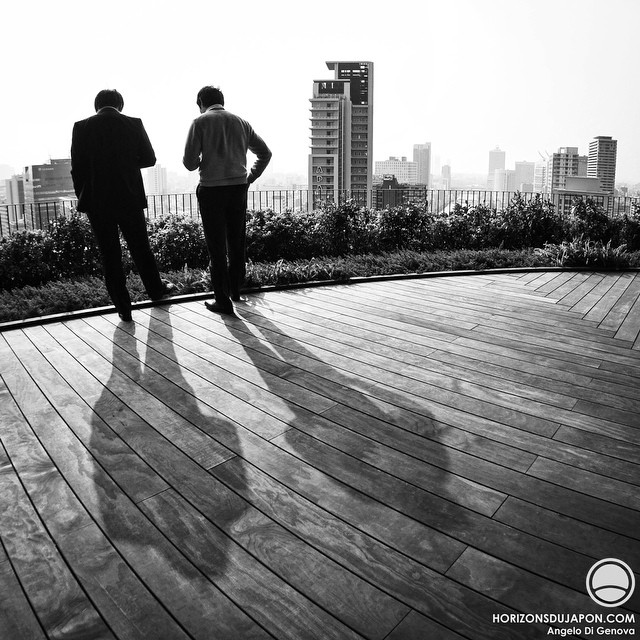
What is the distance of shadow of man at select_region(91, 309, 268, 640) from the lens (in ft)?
4.40

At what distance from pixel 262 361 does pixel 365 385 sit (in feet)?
2.13

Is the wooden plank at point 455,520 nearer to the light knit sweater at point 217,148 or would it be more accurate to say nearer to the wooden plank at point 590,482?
the wooden plank at point 590,482

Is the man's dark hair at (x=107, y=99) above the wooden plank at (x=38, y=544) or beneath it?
above

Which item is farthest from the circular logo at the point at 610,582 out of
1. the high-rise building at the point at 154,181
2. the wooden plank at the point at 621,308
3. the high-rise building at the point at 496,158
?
the high-rise building at the point at 496,158

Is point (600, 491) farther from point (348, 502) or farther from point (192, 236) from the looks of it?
point (192, 236)

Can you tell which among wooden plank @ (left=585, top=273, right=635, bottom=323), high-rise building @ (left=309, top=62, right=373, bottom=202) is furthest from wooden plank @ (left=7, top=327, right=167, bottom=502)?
high-rise building @ (left=309, top=62, right=373, bottom=202)

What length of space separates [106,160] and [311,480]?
2.90m

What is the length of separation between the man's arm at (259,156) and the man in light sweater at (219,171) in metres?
0.04

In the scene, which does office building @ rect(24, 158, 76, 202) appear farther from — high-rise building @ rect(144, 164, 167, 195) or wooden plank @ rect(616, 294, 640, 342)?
wooden plank @ rect(616, 294, 640, 342)

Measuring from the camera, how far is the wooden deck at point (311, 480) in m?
1.37

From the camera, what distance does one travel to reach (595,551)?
154 centimetres

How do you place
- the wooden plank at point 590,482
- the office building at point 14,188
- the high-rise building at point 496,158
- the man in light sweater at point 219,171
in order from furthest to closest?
1. the high-rise building at point 496,158
2. the office building at point 14,188
3. the man in light sweater at point 219,171
4. the wooden plank at point 590,482

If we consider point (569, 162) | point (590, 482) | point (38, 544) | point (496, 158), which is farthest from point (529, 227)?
point (496, 158)

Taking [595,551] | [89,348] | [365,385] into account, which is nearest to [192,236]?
[89,348]
